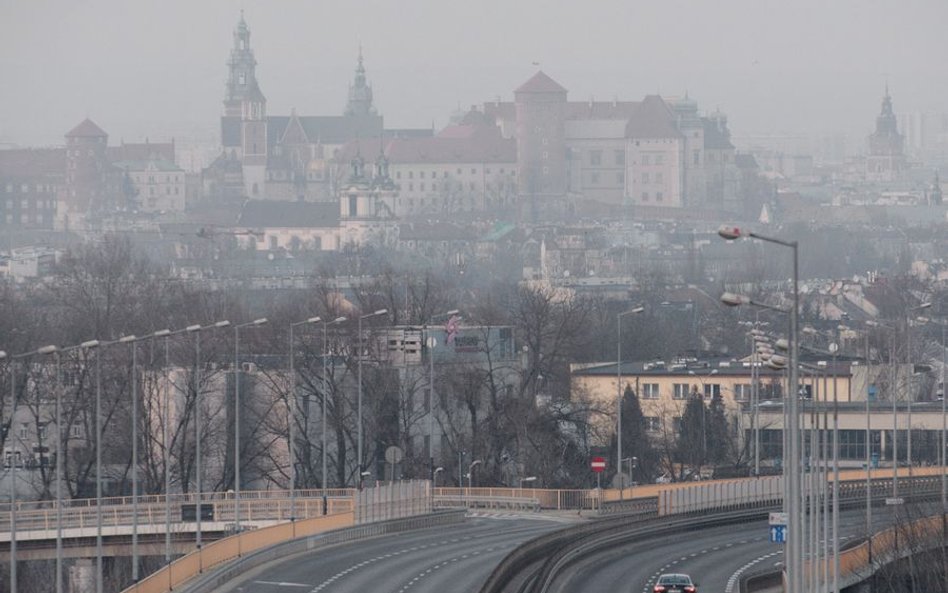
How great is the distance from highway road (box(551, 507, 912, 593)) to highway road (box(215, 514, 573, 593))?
1404 millimetres

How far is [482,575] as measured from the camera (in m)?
43.1

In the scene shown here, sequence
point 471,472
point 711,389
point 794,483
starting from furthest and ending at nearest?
point 711,389
point 471,472
point 794,483

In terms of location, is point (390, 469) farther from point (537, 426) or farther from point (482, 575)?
point (482, 575)

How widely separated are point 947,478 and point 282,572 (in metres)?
16.5

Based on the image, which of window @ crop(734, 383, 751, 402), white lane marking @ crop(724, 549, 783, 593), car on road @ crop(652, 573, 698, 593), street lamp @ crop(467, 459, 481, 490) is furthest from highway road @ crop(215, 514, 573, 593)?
window @ crop(734, 383, 751, 402)

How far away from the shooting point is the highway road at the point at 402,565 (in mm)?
41375

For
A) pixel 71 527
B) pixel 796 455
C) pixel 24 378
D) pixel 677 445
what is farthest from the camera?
pixel 677 445

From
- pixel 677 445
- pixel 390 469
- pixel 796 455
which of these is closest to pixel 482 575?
pixel 796 455

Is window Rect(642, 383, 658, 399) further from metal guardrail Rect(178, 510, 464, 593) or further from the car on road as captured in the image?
the car on road

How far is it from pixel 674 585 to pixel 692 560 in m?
5.69

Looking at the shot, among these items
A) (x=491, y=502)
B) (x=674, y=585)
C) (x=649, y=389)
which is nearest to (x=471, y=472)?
(x=491, y=502)

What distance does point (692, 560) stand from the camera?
154 feet

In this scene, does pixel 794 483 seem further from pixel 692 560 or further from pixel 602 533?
pixel 602 533

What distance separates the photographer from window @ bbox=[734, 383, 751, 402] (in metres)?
81.1
